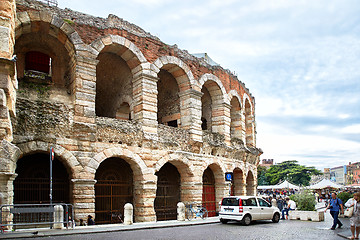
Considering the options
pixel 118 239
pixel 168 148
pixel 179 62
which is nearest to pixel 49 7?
pixel 179 62

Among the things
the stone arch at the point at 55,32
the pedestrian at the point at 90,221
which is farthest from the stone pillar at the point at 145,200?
the stone arch at the point at 55,32

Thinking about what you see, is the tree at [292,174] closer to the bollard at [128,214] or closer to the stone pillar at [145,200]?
the stone pillar at [145,200]

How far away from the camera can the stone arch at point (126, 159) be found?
1297cm

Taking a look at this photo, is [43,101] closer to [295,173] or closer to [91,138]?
[91,138]

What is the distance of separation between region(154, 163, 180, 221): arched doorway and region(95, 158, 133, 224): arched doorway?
2.14m

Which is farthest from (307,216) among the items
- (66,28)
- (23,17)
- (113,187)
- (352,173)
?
(352,173)

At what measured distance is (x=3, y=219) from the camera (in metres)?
9.26

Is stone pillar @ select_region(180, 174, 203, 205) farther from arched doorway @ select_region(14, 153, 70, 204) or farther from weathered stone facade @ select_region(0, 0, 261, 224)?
arched doorway @ select_region(14, 153, 70, 204)

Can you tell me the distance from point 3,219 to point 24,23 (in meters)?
7.08

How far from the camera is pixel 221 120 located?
19.7 meters

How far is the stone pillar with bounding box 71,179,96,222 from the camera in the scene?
486 inches

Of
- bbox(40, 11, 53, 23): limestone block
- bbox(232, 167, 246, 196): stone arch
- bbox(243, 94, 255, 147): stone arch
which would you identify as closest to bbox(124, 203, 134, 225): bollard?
bbox(40, 11, 53, 23): limestone block

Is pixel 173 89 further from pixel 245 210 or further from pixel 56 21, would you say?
pixel 245 210

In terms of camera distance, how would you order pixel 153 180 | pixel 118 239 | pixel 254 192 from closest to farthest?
pixel 118 239, pixel 153 180, pixel 254 192
